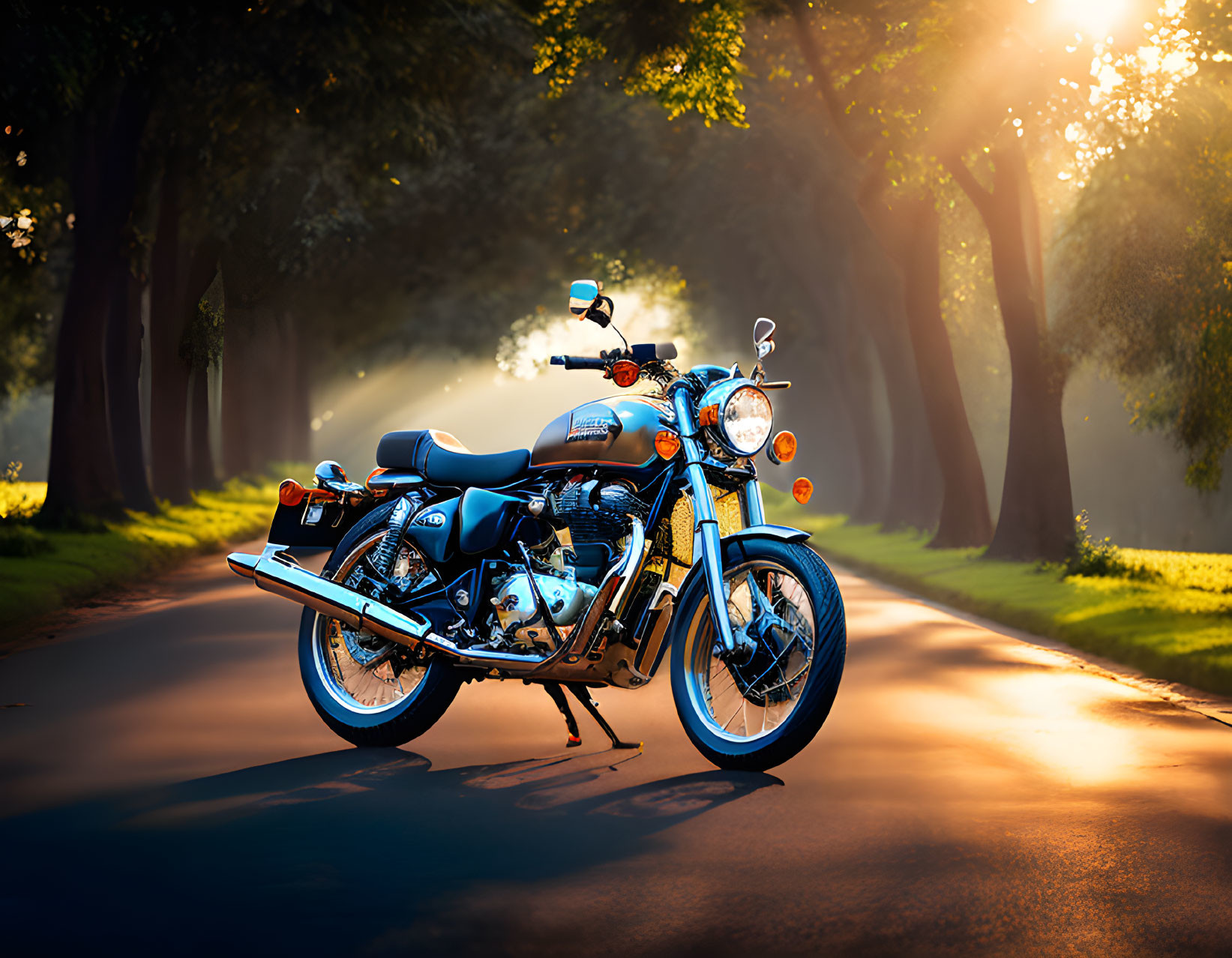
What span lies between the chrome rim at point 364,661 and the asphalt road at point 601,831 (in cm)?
25

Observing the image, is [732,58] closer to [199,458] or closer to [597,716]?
[597,716]

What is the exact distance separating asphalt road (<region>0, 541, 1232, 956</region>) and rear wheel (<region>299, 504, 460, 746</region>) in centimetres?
16

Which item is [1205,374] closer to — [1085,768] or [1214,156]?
[1214,156]

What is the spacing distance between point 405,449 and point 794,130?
909 inches

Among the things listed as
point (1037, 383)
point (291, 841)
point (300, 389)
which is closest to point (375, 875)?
point (291, 841)

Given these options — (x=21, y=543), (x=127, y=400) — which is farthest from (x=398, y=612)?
(x=127, y=400)

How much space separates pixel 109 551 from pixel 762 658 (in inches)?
531

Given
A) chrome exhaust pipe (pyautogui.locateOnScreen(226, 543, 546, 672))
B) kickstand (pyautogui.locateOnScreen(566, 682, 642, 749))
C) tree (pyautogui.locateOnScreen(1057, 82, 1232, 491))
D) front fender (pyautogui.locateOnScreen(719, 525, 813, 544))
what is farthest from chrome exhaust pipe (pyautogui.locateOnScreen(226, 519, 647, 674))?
tree (pyautogui.locateOnScreen(1057, 82, 1232, 491))

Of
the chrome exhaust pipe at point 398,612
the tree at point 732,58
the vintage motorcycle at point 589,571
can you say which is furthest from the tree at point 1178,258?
the chrome exhaust pipe at point 398,612

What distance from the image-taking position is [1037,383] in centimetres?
1967

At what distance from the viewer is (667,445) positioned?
6051 mm

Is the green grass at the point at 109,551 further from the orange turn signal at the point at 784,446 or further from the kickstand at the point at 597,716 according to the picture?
the orange turn signal at the point at 784,446

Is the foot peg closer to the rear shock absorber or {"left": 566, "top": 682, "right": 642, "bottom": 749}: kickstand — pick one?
{"left": 566, "top": 682, "right": 642, "bottom": 749}: kickstand

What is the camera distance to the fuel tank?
20.6 ft
